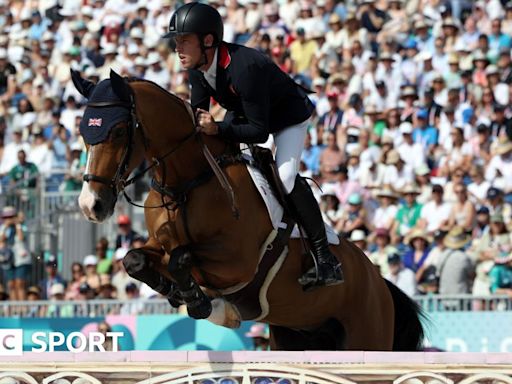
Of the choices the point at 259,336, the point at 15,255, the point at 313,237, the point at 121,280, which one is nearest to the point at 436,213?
the point at 259,336

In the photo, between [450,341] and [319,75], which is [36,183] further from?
[450,341]

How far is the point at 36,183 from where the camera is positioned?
16.0 m

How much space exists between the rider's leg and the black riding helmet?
928 millimetres

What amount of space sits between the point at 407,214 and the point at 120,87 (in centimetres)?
713

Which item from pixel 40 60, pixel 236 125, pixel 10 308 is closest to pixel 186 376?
pixel 236 125

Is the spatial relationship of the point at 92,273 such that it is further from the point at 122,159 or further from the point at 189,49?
the point at 122,159

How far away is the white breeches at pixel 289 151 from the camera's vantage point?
782 cm

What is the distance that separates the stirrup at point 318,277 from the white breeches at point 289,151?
0.54m

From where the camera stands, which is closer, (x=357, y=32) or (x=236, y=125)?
(x=236, y=125)

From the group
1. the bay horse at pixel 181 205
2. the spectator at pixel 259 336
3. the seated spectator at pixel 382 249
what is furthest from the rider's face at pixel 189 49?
the seated spectator at pixel 382 249

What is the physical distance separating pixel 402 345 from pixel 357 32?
8.15m

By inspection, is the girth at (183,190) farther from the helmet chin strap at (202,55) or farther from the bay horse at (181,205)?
the helmet chin strap at (202,55)

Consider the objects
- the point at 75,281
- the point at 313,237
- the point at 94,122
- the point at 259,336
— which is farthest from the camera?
the point at 75,281

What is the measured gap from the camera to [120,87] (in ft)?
22.8
